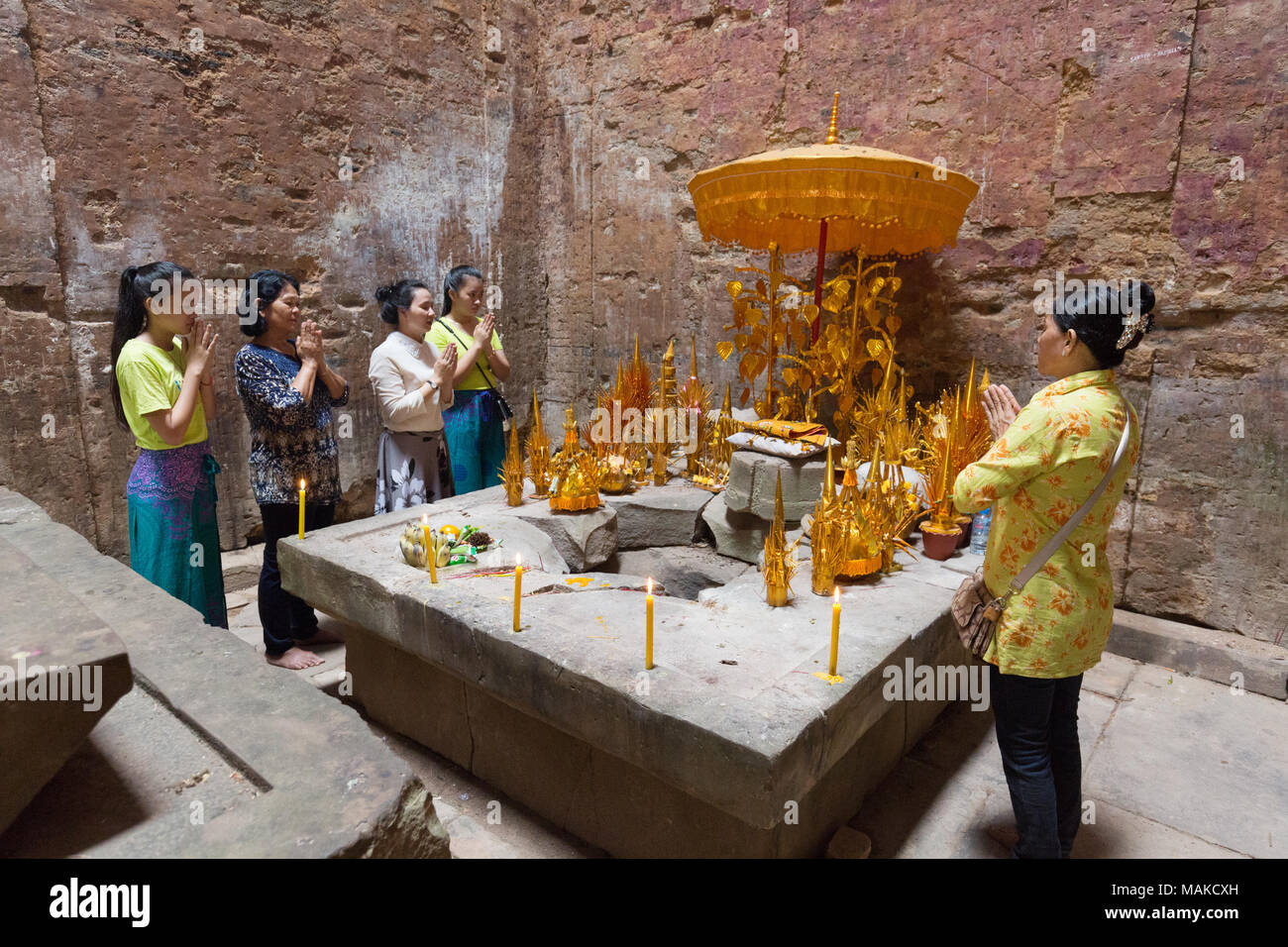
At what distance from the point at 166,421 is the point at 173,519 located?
0.42 m

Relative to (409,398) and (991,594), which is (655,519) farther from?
(991,594)

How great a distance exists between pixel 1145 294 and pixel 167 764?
8.17 feet

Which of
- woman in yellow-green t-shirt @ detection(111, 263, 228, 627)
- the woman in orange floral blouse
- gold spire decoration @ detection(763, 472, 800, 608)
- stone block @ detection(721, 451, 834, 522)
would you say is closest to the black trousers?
woman in yellow-green t-shirt @ detection(111, 263, 228, 627)

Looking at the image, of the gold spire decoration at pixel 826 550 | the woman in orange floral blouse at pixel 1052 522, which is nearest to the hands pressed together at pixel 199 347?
the gold spire decoration at pixel 826 550

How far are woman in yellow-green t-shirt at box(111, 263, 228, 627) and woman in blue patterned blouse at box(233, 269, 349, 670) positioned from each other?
20 cm

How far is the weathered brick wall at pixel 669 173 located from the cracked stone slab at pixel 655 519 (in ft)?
5.70

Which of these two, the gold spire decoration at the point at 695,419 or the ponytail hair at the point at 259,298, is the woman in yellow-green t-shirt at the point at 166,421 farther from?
the gold spire decoration at the point at 695,419

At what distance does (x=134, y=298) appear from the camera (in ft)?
9.53

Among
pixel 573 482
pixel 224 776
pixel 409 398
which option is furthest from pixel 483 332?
pixel 224 776

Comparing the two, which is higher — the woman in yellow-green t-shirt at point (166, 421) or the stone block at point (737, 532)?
the woman in yellow-green t-shirt at point (166, 421)

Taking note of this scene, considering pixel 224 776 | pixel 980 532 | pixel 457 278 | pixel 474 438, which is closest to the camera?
pixel 224 776

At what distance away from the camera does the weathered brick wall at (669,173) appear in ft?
11.4

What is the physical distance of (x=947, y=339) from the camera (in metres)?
4.34
